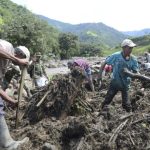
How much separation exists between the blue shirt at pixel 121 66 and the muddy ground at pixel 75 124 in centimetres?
64

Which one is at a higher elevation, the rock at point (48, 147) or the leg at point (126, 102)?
the leg at point (126, 102)

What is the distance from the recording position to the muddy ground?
7.64 meters

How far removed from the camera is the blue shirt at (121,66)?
9516 mm

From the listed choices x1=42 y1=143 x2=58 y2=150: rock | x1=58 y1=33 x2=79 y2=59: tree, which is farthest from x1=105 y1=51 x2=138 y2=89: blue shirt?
x1=58 y1=33 x2=79 y2=59: tree

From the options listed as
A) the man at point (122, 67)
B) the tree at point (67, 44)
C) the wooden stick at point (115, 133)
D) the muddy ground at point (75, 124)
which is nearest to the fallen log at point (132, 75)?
the man at point (122, 67)

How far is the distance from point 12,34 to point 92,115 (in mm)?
32957

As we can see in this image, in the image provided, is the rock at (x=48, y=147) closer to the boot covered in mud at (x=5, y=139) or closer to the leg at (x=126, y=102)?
the boot covered in mud at (x=5, y=139)

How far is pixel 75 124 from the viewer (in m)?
7.99

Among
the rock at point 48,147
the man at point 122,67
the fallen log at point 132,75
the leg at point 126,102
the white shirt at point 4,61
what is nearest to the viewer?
the white shirt at point 4,61

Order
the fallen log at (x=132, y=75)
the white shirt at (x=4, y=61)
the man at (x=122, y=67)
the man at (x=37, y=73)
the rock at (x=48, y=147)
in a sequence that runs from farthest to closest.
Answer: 1. the man at (x=37, y=73)
2. the man at (x=122, y=67)
3. the fallen log at (x=132, y=75)
4. the rock at (x=48, y=147)
5. the white shirt at (x=4, y=61)

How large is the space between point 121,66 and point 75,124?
2119 mm

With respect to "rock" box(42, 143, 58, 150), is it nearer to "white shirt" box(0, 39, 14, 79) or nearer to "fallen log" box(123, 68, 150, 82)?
"white shirt" box(0, 39, 14, 79)

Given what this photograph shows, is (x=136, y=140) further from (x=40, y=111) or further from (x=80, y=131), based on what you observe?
(x=40, y=111)

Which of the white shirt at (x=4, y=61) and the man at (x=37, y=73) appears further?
the man at (x=37, y=73)
